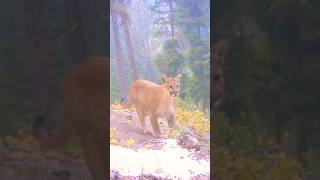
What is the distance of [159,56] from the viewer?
5.34m

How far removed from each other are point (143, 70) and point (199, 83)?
0.52 m

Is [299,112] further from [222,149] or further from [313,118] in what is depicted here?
[222,149]
